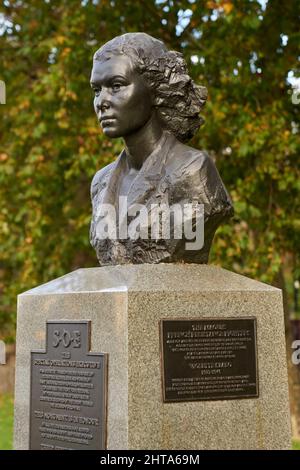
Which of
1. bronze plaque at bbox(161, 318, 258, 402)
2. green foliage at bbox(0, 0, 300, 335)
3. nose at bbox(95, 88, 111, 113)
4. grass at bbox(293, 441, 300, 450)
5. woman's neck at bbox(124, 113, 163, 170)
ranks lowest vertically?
grass at bbox(293, 441, 300, 450)

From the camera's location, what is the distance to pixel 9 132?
39.3ft

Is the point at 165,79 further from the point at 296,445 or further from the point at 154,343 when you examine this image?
the point at 296,445

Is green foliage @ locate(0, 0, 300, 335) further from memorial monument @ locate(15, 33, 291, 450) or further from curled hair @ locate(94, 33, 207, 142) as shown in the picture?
memorial monument @ locate(15, 33, 291, 450)

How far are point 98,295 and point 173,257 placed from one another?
686 millimetres

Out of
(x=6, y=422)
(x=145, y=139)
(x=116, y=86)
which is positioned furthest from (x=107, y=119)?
(x=6, y=422)

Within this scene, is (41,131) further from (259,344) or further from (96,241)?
(259,344)

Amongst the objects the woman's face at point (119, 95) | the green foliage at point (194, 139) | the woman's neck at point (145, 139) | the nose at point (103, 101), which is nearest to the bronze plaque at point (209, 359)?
the woman's neck at point (145, 139)

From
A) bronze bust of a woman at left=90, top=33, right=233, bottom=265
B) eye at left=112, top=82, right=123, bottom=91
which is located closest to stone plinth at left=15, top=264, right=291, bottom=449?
bronze bust of a woman at left=90, top=33, right=233, bottom=265

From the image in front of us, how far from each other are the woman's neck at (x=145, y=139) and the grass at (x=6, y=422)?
5.37m

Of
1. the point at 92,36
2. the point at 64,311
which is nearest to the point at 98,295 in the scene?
the point at 64,311

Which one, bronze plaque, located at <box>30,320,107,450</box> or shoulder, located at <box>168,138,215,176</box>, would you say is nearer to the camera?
bronze plaque, located at <box>30,320,107,450</box>

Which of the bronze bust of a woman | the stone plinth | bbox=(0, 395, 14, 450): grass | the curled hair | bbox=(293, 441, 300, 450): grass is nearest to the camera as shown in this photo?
the stone plinth

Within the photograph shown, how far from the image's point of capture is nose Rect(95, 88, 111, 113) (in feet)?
19.3

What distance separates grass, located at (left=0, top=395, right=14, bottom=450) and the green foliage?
1700 millimetres
